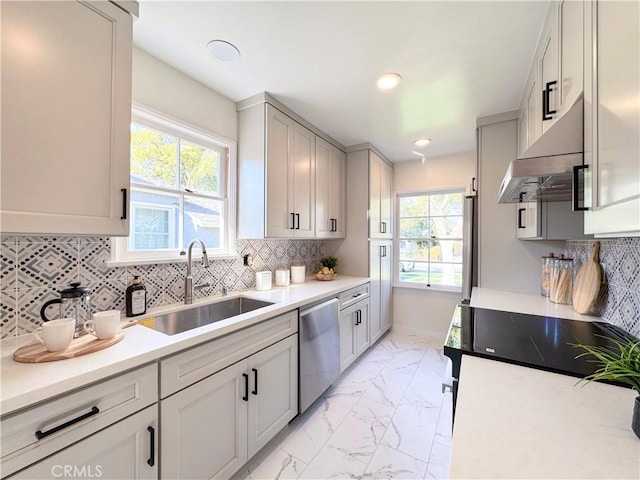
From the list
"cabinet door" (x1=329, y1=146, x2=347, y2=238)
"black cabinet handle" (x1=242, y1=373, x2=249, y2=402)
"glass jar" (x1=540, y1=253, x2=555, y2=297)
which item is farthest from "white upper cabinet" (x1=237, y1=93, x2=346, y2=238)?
"glass jar" (x1=540, y1=253, x2=555, y2=297)

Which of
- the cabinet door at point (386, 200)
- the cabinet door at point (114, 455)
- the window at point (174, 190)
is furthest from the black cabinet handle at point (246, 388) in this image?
the cabinet door at point (386, 200)

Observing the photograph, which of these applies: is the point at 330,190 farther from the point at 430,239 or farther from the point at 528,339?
the point at 528,339

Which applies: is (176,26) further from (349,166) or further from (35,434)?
(349,166)

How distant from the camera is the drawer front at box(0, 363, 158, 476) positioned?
744mm

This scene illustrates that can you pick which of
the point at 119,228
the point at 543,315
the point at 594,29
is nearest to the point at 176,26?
the point at 119,228

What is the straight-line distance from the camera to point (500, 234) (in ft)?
7.61

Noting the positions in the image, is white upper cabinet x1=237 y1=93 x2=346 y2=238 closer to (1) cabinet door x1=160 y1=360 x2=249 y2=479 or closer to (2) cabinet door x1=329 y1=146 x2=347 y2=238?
(2) cabinet door x1=329 y1=146 x2=347 y2=238

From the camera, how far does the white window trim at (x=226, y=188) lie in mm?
1532

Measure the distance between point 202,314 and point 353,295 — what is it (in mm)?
1460

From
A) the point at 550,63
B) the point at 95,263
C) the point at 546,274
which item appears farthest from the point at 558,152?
the point at 95,263

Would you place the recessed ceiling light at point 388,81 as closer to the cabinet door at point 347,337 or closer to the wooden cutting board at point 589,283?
the wooden cutting board at point 589,283

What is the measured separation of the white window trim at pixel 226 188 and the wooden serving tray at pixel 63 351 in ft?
1.67

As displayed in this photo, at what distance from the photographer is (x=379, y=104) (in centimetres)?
221

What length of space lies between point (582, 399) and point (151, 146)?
2418 millimetres
